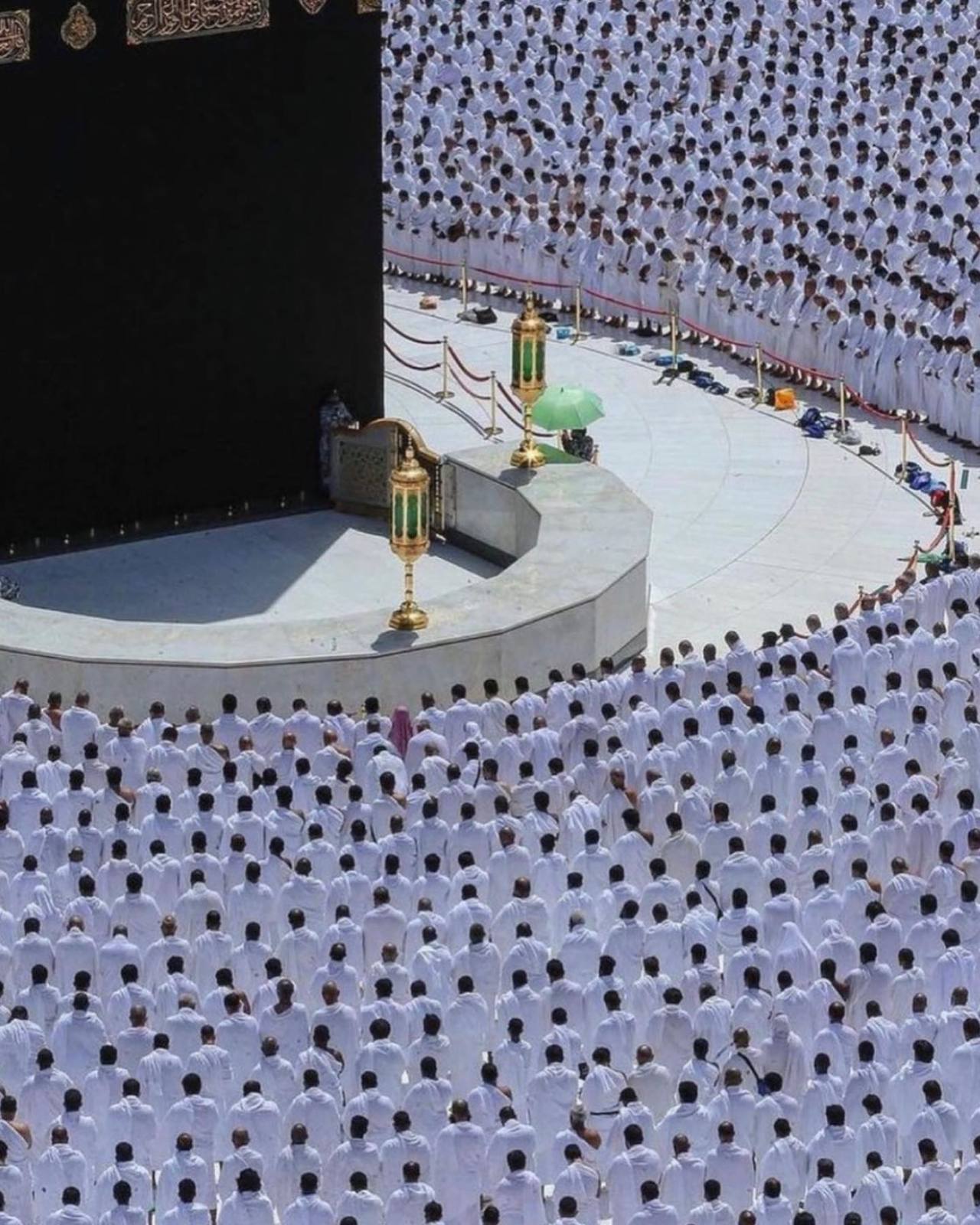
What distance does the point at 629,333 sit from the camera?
39969mm

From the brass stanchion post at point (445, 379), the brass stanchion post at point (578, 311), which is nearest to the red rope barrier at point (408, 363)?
the brass stanchion post at point (445, 379)

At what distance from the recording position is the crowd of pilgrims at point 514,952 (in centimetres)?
2045

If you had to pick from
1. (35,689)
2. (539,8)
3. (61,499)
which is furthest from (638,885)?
(539,8)

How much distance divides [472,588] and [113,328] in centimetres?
467

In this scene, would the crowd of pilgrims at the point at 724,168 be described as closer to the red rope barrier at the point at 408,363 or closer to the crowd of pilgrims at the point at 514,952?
the red rope barrier at the point at 408,363

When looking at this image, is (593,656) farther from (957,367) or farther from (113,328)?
(957,367)

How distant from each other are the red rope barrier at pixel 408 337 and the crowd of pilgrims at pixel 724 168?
6.54 feet

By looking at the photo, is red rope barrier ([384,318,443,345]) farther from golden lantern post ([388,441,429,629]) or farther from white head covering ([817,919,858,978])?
white head covering ([817,919,858,978])

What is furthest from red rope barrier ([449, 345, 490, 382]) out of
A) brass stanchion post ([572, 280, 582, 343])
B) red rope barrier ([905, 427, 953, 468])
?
red rope barrier ([905, 427, 953, 468])

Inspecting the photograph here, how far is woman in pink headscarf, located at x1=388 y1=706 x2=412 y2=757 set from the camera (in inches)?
1041

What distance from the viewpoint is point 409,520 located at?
92.9ft

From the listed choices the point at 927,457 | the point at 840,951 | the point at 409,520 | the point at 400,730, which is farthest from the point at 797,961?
the point at 927,457

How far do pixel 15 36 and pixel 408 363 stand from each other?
9.18 meters

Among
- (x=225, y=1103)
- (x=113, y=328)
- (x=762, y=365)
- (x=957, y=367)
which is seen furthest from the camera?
(x=762, y=365)
